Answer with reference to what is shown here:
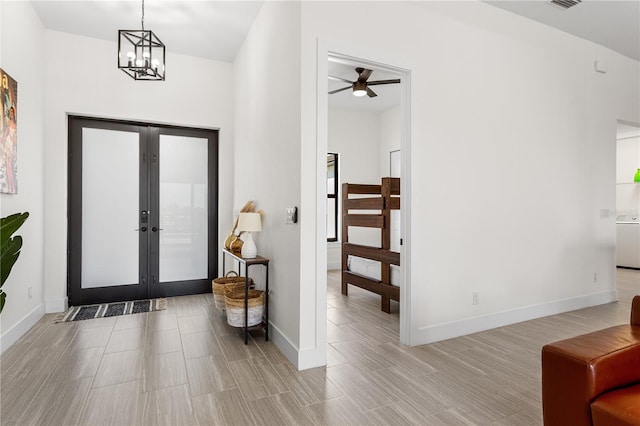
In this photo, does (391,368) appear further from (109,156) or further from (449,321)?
(109,156)

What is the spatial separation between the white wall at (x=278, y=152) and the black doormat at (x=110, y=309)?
5.45 ft

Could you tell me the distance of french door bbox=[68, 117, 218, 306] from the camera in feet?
13.7

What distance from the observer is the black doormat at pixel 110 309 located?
3.72m

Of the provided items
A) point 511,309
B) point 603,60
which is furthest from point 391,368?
point 603,60

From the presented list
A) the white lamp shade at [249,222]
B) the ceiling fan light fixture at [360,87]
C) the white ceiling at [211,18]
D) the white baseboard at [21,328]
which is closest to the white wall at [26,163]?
the white baseboard at [21,328]

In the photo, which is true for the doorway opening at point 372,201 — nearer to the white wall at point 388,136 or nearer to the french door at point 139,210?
the white wall at point 388,136

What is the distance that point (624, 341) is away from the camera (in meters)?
1.44

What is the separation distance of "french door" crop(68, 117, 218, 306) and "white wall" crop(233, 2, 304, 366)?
3.74 feet

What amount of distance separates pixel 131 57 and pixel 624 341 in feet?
12.2

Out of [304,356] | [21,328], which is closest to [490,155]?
[304,356]

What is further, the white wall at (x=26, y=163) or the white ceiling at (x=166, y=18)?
the white ceiling at (x=166, y=18)

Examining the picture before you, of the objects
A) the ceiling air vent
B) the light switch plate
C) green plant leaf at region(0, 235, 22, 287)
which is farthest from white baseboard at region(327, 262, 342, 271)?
green plant leaf at region(0, 235, 22, 287)

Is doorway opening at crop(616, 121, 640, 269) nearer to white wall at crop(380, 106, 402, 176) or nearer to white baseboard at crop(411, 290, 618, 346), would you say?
white baseboard at crop(411, 290, 618, 346)

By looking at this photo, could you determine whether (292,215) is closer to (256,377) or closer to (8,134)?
(256,377)
